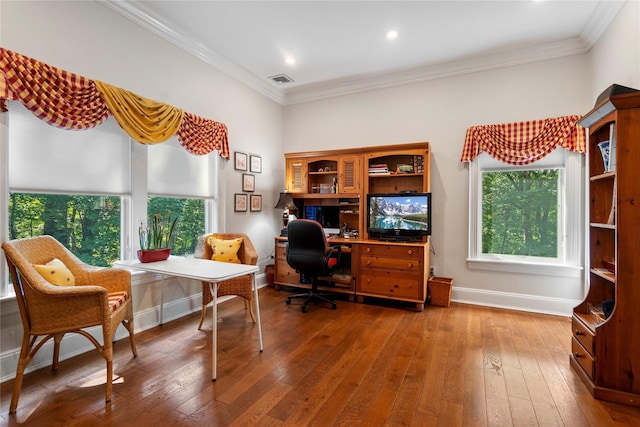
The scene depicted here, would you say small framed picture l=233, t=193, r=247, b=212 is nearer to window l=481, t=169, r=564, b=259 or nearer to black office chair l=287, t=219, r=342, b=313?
black office chair l=287, t=219, r=342, b=313

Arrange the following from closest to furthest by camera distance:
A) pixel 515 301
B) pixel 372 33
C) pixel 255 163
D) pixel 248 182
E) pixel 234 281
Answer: pixel 234 281 < pixel 372 33 < pixel 515 301 < pixel 248 182 < pixel 255 163

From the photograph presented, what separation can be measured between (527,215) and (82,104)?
15.2 feet

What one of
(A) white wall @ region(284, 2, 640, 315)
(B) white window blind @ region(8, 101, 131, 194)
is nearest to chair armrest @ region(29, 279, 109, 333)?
(B) white window blind @ region(8, 101, 131, 194)

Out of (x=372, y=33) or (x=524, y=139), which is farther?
(x=524, y=139)

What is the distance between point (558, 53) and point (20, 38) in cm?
500

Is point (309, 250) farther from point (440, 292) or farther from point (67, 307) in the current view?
point (67, 307)

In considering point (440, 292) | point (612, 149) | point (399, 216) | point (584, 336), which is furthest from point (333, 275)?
point (612, 149)

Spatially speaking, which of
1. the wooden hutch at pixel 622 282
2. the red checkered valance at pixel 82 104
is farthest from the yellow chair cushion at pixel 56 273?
the wooden hutch at pixel 622 282

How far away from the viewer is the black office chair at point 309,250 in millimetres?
3427

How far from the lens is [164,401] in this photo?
1.86 meters

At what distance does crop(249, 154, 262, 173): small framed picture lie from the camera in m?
4.38

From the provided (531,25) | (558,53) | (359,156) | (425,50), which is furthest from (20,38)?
(558,53)

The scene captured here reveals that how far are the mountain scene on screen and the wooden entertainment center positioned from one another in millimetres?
167

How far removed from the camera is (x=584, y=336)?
2115 mm
